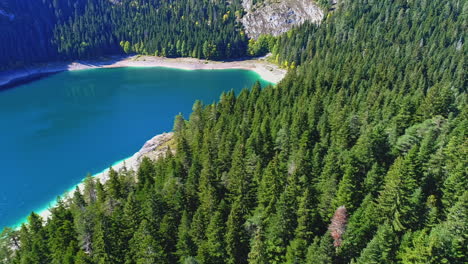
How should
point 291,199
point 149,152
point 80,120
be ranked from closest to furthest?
point 291,199 → point 149,152 → point 80,120

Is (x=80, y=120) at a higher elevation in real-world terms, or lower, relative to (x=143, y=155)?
higher

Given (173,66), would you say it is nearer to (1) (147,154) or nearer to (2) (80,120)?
(2) (80,120)

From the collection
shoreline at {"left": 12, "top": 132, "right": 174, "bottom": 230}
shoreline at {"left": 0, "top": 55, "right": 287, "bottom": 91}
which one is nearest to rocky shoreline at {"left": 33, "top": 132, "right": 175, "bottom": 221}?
shoreline at {"left": 12, "top": 132, "right": 174, "bottom": 230}

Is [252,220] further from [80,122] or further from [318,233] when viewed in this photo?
[80,122]

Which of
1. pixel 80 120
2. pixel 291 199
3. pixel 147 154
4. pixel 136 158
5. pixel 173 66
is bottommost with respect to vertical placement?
pixel 136 158

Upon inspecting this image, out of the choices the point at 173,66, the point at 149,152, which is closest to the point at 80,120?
the point at 149,152

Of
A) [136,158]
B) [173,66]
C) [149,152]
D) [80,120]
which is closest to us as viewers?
[136,158]

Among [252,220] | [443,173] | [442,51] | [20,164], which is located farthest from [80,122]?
[442,51]
